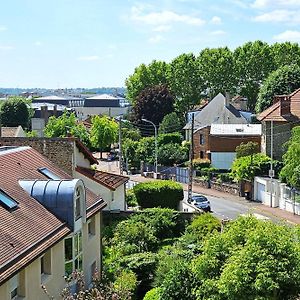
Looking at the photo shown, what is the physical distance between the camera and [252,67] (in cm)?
9631

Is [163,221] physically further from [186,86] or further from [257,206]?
[186,86]

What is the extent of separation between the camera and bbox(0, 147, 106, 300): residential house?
14.7 metres

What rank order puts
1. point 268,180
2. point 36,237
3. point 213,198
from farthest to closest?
point 213,198
point 268,180
point 36,237

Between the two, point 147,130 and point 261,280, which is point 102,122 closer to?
point 147,130

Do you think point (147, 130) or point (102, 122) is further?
point (147, 130)

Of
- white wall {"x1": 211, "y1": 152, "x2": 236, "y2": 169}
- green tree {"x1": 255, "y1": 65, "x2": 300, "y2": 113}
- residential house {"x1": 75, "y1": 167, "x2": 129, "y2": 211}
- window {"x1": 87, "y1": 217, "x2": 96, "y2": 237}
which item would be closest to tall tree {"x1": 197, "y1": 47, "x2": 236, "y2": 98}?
green tree {"x1": 255, "y1": 65, "x2": 300, "y2": 113}

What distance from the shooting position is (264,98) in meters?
75.4

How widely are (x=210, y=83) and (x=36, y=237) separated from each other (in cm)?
8583

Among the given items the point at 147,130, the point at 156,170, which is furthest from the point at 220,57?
the point at 156,170

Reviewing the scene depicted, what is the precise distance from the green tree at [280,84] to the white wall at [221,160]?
10.2 metres

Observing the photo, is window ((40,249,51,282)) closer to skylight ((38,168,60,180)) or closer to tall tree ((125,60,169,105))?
skylight ((38,168,60,180))

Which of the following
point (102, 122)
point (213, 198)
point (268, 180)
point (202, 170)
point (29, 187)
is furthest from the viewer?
point (102, 122)

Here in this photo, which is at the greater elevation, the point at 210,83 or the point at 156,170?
the point at 210,83

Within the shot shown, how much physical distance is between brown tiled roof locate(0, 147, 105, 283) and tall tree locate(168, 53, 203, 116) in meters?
79.6
